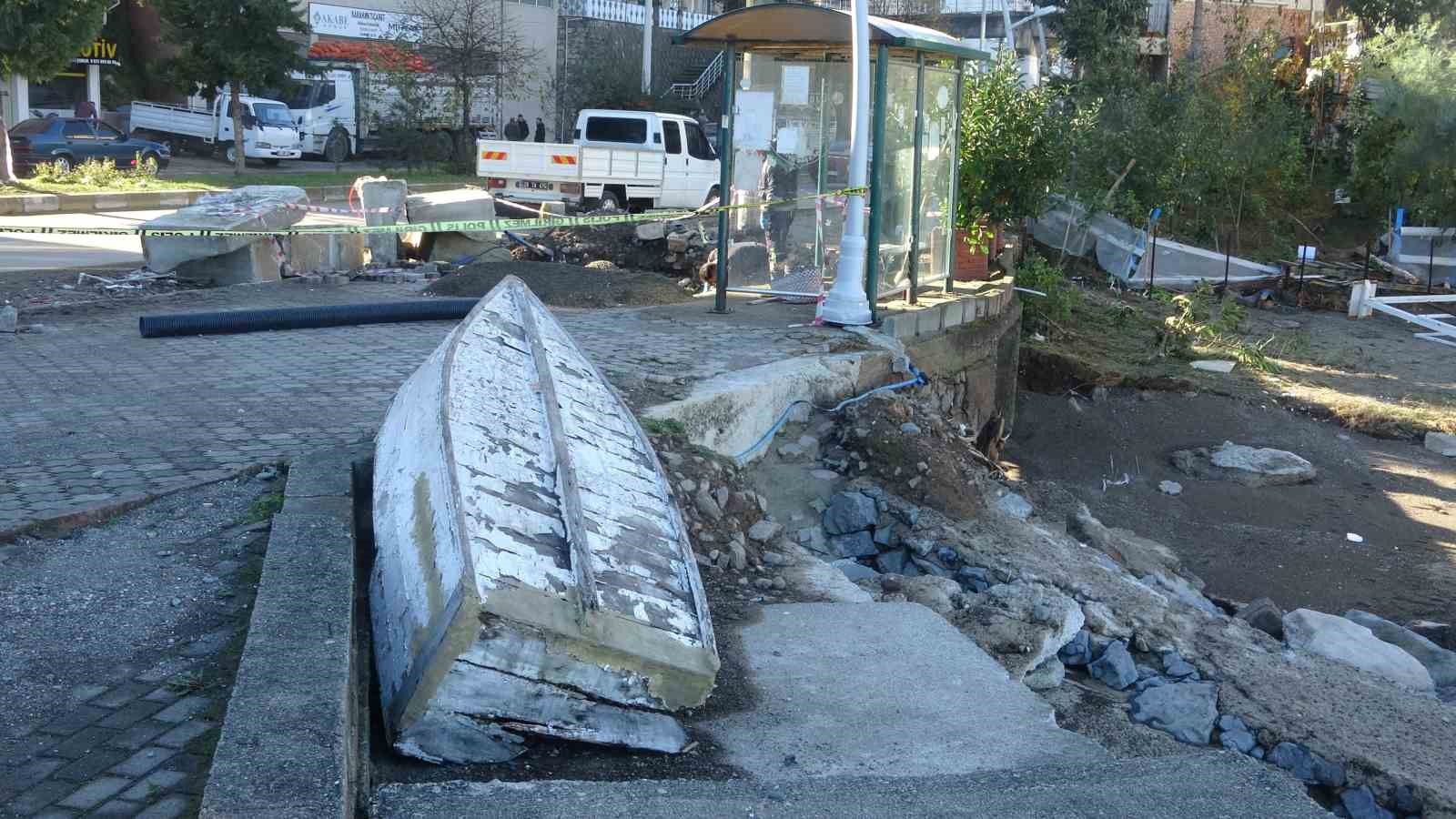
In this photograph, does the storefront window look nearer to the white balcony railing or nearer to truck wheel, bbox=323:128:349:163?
truck wheel, bbox=323:128:349:163

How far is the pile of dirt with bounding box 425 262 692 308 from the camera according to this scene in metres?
11.8

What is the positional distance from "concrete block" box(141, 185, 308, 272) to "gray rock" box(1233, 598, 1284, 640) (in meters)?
9.46

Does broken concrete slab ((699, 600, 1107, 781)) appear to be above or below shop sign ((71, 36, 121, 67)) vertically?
below

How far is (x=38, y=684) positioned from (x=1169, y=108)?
69.7 ft

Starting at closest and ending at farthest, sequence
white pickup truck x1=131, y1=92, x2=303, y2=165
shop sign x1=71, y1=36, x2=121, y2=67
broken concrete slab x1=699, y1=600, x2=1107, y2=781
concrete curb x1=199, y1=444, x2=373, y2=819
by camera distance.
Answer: concrete curb x1=199, y1=444, x2=373, y2=819
broken concrete slab x1=699, y1=600, x2=1107, y2=781
white pickup truck x1=131, y1=92, x2=303, y2=165
shop sign x1=71, y1=36, x2=121, y2=67

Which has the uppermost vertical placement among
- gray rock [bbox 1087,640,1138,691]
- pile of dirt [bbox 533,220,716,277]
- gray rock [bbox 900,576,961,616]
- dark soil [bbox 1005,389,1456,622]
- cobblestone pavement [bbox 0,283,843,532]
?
pile of dirt [bbox 533,220,716,277]

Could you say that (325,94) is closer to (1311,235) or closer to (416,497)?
(1311,235)

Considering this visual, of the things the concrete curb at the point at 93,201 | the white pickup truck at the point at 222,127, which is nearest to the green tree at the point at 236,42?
the white pickup truck at the point at 222,127

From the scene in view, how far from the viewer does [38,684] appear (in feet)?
12.7

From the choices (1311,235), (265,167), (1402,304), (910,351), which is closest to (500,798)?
(910,351)

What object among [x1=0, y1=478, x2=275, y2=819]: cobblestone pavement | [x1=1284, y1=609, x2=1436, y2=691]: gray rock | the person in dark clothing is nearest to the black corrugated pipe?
the person in dark clothing

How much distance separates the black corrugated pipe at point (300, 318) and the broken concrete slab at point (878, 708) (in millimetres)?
5682

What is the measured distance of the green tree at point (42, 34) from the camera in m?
21.5

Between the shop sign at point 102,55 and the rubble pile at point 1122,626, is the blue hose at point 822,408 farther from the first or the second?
the shop sign at point 102,55
